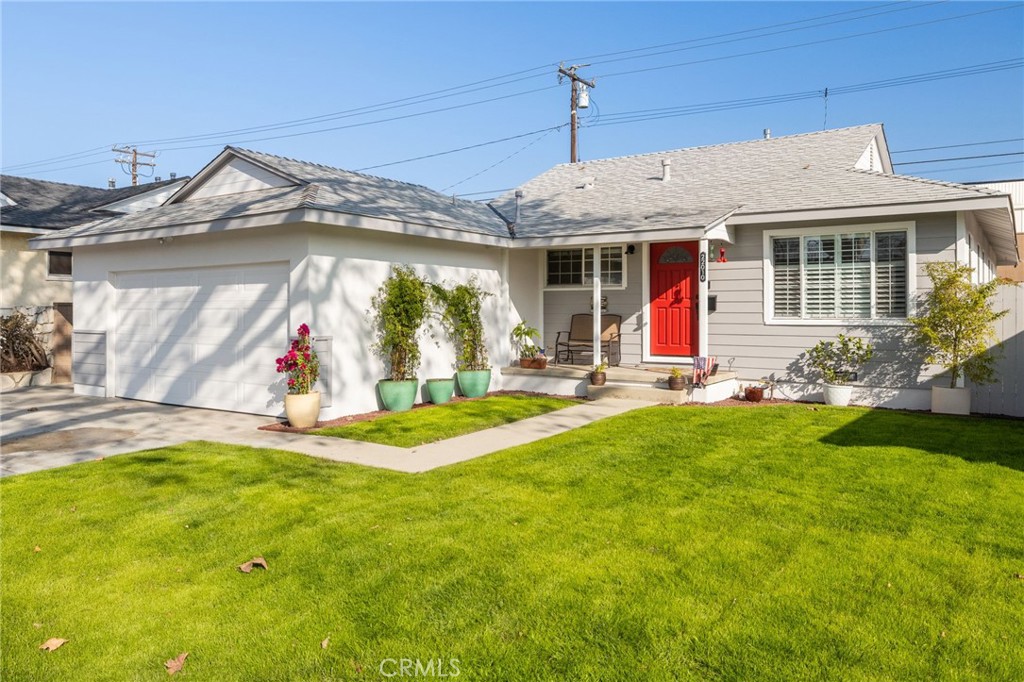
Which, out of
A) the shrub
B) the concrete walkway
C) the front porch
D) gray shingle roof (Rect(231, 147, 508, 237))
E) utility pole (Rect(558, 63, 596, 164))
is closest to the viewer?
the concrete walkway

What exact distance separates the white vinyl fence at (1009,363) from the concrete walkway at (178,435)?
4.90 m

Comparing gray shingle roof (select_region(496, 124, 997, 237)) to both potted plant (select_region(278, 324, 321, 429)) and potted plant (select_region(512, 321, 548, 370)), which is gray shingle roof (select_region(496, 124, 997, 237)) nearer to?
potted plant (select_region(512, 321, 548, 370))

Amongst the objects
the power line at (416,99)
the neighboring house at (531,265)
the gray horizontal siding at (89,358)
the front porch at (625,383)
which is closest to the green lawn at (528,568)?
the neighboring house at (531,265)

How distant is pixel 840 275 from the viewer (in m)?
10.4

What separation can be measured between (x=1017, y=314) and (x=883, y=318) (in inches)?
64.2

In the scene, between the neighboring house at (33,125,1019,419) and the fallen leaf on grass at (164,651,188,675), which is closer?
the fallen leaf on grass at (164,651,188,675)

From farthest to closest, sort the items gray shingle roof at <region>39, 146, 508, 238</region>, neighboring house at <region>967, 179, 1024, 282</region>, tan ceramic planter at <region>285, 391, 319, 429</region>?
1. neighboring house at <region>967, 179, 1024, 282</region>
2. gray shingle roof at <region>39, 146, 508, 238</region>
3. tan ceramic planter at <region>285, 391, 319, 429</region>

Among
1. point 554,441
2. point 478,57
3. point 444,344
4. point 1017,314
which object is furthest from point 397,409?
point 478,57

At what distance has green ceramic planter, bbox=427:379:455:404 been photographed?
416 inches

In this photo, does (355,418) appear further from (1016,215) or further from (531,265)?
(1016,215)

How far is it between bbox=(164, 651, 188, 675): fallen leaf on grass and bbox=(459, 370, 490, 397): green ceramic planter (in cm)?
828

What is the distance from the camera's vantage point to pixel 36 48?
38.1 ft

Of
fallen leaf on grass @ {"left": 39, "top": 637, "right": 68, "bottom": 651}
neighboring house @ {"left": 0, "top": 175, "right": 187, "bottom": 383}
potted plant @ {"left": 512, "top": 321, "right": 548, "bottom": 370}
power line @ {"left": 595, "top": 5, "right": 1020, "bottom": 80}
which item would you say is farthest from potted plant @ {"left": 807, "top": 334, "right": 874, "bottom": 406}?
neighboring house @ {"left": 0, "top": 175, "right": 187, "bottom": 383}

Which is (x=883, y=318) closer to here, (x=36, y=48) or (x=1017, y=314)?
(x=1017, y=314)
